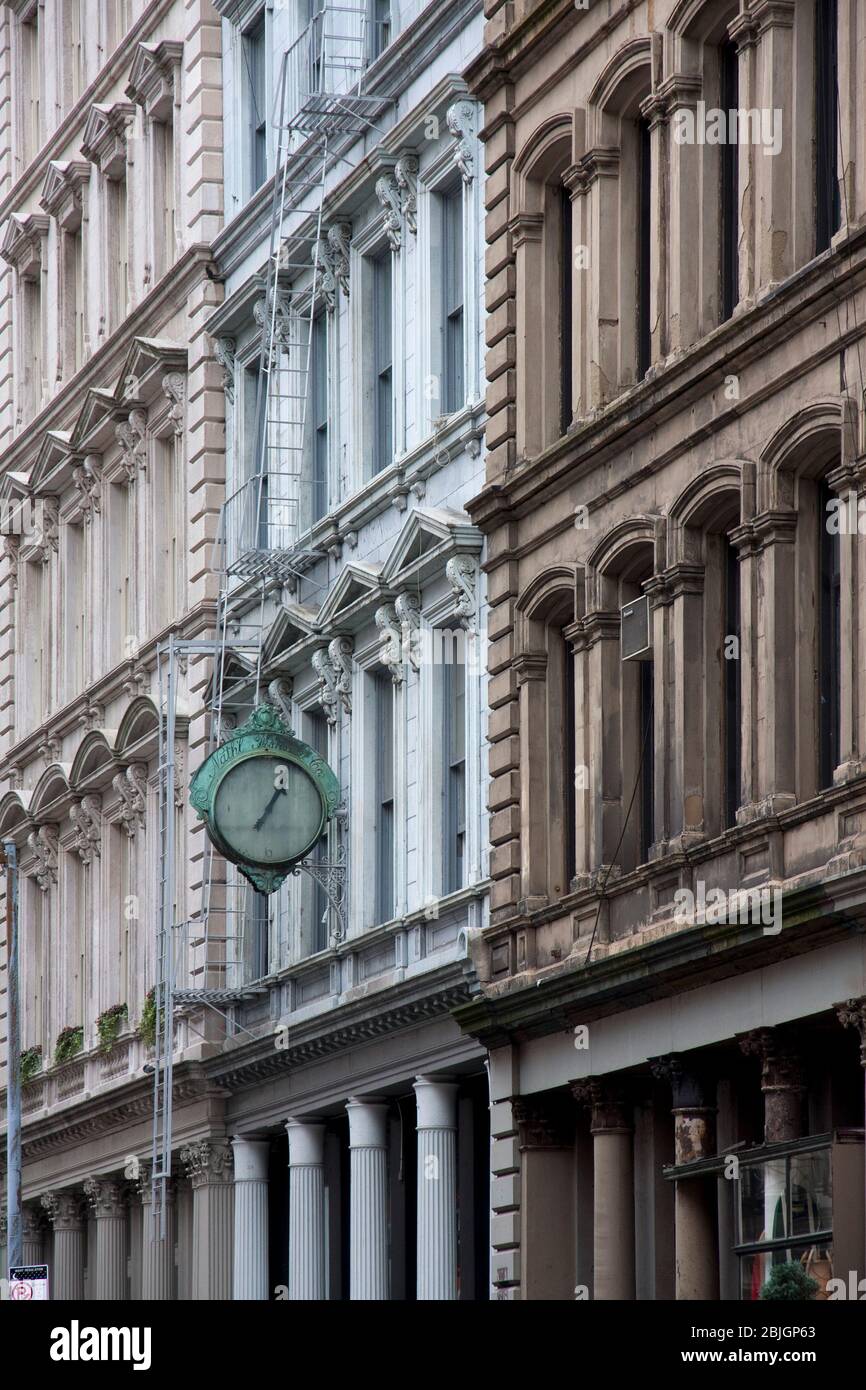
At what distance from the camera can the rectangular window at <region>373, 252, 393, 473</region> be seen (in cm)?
3575

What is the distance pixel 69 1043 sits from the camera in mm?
48688

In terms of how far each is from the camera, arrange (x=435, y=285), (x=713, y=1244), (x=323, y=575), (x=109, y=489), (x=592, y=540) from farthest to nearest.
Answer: (x=109, y=489)
(x=323, y=575)
(x=435, y=285)
(x=592, y=540)
(x=713, y=1244)

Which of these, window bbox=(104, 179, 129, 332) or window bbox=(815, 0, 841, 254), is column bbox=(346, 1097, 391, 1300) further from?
window bbox=(104, 179, 129, 332)

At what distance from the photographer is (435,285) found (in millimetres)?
33906

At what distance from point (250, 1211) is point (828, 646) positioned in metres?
18.2

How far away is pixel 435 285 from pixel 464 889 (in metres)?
7.03

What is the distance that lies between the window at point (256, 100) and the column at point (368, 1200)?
535 inches

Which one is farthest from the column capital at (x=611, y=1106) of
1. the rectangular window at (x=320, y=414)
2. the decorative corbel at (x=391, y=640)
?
the rectangular window at (x=320, y=414)

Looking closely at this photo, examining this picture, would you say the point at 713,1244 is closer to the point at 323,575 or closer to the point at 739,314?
the point at 739,314

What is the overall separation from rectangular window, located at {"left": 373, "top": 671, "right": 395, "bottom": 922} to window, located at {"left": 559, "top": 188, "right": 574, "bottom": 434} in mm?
6228

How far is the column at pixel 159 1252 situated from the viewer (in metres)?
41.7

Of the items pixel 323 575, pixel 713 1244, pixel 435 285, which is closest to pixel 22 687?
pixel 323 575

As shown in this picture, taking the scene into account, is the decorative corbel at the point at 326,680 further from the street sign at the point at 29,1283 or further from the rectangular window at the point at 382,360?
the street sign at the point at 29,1283

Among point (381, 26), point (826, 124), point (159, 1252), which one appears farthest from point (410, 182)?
point (159, 1252)
